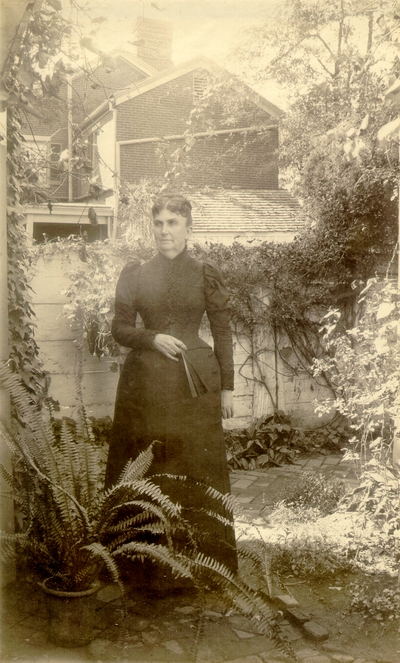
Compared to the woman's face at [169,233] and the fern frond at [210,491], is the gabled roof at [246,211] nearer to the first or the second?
the woman's face at [169,233]

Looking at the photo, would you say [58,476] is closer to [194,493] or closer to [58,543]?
[58,543]

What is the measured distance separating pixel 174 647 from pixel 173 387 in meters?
1.30

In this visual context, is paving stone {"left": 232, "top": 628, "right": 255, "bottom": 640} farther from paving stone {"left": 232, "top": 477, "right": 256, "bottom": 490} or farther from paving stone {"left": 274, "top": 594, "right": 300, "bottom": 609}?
paving stone {"left": 232, "top": 477, "right": 256, "bottom": 490}

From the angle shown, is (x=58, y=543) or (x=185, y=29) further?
(x=185, y=29)

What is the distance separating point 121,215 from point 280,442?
84.1 inches

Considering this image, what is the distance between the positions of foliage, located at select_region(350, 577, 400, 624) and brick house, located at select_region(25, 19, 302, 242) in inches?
93.0

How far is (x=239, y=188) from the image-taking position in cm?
415

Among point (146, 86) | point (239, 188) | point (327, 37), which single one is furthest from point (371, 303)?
point (146, 86)

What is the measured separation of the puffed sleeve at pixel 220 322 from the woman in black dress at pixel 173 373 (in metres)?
0.01

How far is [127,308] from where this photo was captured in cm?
Result: 318

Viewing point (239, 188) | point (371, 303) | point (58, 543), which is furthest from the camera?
point (239, 188)

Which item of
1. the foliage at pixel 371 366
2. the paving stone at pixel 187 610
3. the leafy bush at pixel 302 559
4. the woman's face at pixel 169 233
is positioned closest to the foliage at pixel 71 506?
the paving stone at pixel 187 610

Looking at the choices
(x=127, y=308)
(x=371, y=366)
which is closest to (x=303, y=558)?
(x=371, y=366)

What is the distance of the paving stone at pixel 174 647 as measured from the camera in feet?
8.70
